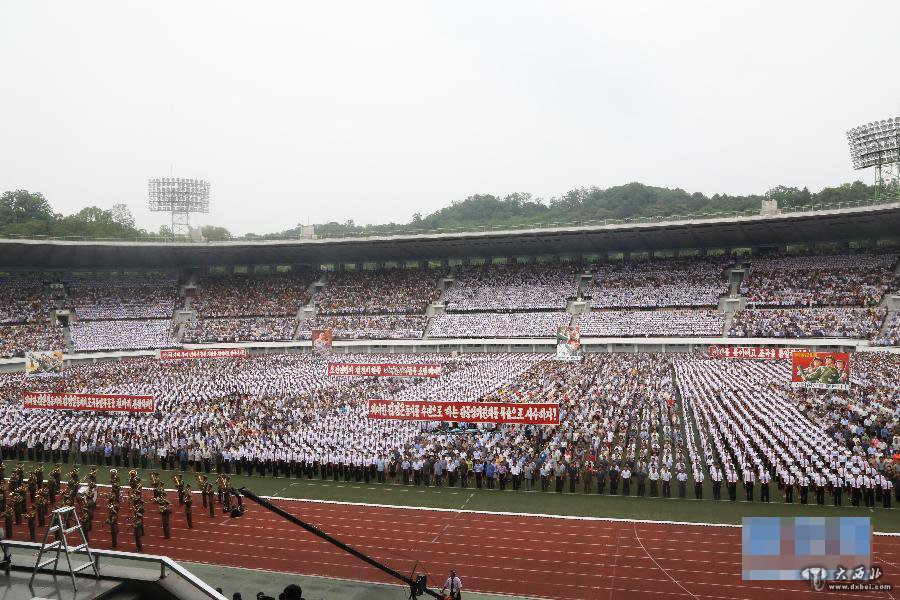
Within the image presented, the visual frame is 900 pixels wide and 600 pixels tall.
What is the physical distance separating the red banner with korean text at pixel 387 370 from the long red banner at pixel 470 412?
346 inches

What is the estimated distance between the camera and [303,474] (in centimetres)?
1911

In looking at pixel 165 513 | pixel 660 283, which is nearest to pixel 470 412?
pixel 165 513

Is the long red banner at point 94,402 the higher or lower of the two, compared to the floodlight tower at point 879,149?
lower

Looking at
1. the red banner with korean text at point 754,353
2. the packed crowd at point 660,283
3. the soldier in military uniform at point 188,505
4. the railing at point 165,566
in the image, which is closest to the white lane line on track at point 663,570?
the railing at point 165,566

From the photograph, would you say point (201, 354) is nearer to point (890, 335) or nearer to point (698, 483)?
point (698, 483)

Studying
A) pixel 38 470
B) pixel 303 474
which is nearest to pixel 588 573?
pixel 303 474

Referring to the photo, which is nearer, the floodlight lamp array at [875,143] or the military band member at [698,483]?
the military band member at [698,483]

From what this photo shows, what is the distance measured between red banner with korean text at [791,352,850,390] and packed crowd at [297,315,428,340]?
3453 cm

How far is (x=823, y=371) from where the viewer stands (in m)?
21.0

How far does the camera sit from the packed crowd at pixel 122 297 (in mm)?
56906

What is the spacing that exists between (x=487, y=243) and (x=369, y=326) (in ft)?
44.5

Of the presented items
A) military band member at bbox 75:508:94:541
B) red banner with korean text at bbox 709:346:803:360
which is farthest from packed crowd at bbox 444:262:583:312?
military band member at bbox 75:508:94:541

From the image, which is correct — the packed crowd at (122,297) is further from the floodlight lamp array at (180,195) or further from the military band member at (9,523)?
the military band member at (9,523)

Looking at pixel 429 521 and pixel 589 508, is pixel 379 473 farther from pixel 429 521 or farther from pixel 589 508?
pixel 589 508
